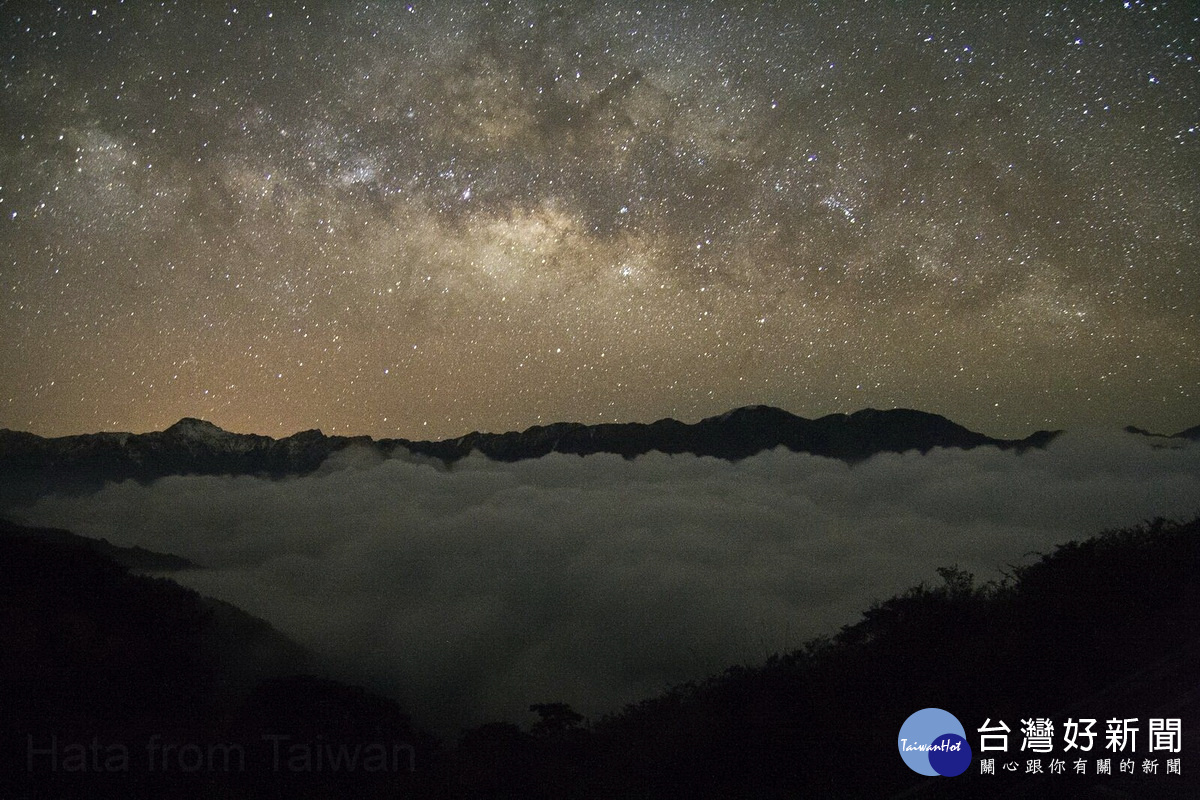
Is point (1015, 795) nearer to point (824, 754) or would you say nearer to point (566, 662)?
point (824, 754)

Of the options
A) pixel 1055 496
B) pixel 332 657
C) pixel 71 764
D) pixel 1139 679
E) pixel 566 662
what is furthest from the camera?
pixel 1055 496

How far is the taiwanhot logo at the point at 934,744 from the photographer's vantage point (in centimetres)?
658

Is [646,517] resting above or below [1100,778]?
below

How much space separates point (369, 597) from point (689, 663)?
259 ft

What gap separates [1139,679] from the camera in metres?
7.55

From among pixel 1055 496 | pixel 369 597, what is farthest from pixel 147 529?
pixel 1055 496

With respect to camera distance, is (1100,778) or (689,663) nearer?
(1100,778)

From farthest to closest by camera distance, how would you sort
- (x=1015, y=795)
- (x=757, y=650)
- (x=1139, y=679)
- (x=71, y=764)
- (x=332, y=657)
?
(x=757, y=650)
(x=332, y=657)
(x=71, y=764)
(x=1139, y=679)
(x=1015, y=795)

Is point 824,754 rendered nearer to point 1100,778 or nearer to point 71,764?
point 1100,778

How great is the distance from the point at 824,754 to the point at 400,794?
783 centimetres

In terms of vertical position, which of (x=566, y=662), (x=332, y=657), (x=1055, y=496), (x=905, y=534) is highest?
(x=1055, y=496)

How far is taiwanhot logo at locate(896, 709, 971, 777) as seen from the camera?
658 cm

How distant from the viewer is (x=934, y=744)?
7.05 meters

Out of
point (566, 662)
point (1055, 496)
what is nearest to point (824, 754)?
point (566, 662)
